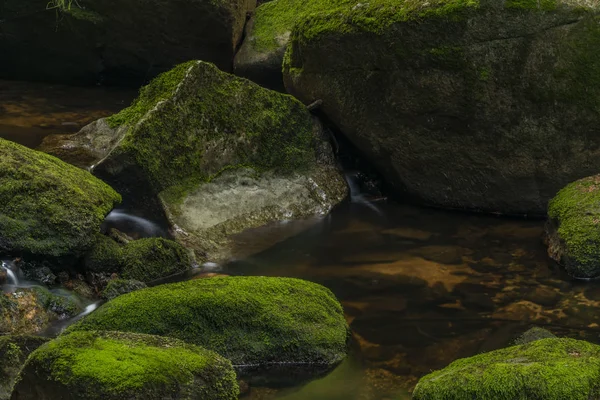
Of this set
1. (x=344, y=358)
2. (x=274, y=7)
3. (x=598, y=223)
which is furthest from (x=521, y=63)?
(x=274, y=7)

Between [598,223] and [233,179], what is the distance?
3.87 m

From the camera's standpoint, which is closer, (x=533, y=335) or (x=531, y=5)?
(x=533, y=335)

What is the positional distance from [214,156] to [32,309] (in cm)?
333

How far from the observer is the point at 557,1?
9.32 meters

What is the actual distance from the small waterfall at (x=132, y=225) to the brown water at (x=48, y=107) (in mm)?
2853

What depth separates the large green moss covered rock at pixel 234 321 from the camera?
6.52m

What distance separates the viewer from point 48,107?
13547mm

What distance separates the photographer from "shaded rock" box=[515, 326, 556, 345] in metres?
6.88

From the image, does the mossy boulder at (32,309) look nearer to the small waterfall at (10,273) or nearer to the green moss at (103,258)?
the small waterfall at (10,273)

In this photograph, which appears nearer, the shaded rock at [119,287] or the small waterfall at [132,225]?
the shaded rock at [119,287]

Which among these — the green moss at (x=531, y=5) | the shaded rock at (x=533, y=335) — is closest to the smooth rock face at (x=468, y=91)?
the green moss at (x=531, y=5)

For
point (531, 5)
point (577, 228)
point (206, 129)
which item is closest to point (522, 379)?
point (577, 228)

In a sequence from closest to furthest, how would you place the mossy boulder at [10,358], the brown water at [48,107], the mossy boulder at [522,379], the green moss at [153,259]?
1. the mossy boulder at [522,379]
2. the mossy boulder at [10,358]
3. the green moss at [153,259]
4. the brown water at [48,107]

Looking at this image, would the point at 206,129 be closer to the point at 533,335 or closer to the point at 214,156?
the point at 214,156
